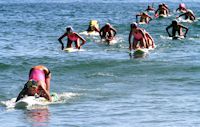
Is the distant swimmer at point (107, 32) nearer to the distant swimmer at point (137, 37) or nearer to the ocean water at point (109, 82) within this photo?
the ocean water at point (109, 82)

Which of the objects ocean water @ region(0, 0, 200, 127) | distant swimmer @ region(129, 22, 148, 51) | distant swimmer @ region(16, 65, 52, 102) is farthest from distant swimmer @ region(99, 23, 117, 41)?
distant swimmer @ region(16, 65, 52, 102)

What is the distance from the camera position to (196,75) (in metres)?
18.3

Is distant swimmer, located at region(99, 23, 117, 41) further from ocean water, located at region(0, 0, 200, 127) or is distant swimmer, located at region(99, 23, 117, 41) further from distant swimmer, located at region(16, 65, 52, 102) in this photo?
distant swimmer, located at region(16, 65, 52, 102)

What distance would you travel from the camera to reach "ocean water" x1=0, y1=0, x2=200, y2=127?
12.3m

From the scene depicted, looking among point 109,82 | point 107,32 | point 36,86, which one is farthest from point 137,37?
point 36,86

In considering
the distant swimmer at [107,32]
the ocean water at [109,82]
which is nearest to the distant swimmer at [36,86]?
the ocean water at [109,82]

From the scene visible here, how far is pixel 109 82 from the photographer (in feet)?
57.0

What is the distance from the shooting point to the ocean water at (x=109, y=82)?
12281 mm

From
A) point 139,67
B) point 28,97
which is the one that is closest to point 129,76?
point 139,67

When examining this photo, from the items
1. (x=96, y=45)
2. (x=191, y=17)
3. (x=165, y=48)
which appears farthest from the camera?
(x=191, y=17)

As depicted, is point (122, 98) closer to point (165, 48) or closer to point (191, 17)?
point (165, 48)

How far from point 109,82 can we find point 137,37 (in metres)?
6.28

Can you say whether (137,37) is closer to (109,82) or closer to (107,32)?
(107,32)

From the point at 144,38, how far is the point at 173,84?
265 inches
